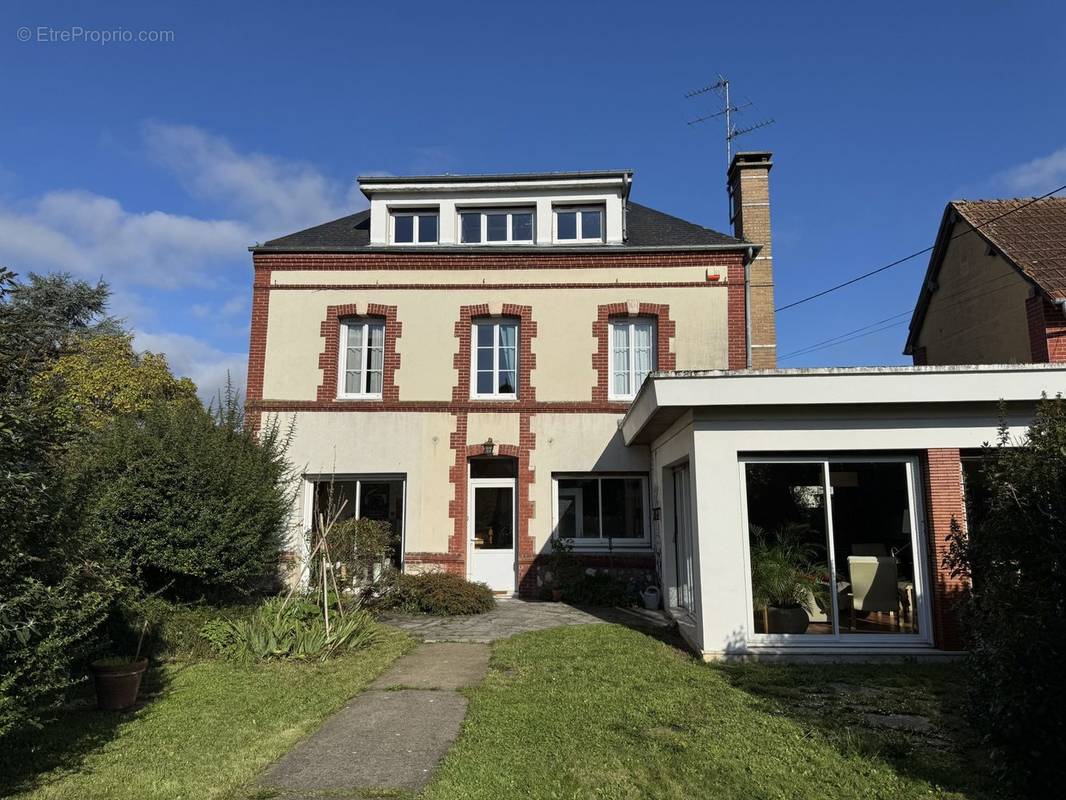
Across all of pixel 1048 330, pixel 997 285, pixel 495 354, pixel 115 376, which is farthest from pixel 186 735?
pixel 115 376

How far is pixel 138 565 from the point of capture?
8.45 meters

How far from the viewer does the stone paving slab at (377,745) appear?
4316mm

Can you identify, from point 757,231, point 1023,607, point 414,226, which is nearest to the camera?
point 1023,607

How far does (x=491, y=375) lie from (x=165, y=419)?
6.04 m

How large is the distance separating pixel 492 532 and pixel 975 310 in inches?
433

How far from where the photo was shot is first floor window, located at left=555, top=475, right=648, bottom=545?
1303cm

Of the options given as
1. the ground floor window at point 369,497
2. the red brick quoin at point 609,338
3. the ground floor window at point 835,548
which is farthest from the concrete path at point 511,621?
the red brick quoin at point 609,338

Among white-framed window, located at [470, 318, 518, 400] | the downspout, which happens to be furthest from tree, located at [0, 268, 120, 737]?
the downspout

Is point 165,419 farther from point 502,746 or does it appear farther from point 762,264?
point 762,264

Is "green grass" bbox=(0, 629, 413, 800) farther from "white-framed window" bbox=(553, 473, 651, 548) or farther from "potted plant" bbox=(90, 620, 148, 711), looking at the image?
"white-framed window" bbox=(553, 473, 651, 548)

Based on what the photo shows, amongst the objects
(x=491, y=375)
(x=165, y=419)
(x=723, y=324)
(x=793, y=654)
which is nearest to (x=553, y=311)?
(x=491, y=375)

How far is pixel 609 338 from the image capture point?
44.5 ft

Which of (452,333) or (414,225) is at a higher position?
(414,225)

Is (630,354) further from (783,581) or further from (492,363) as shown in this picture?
(783,581)
